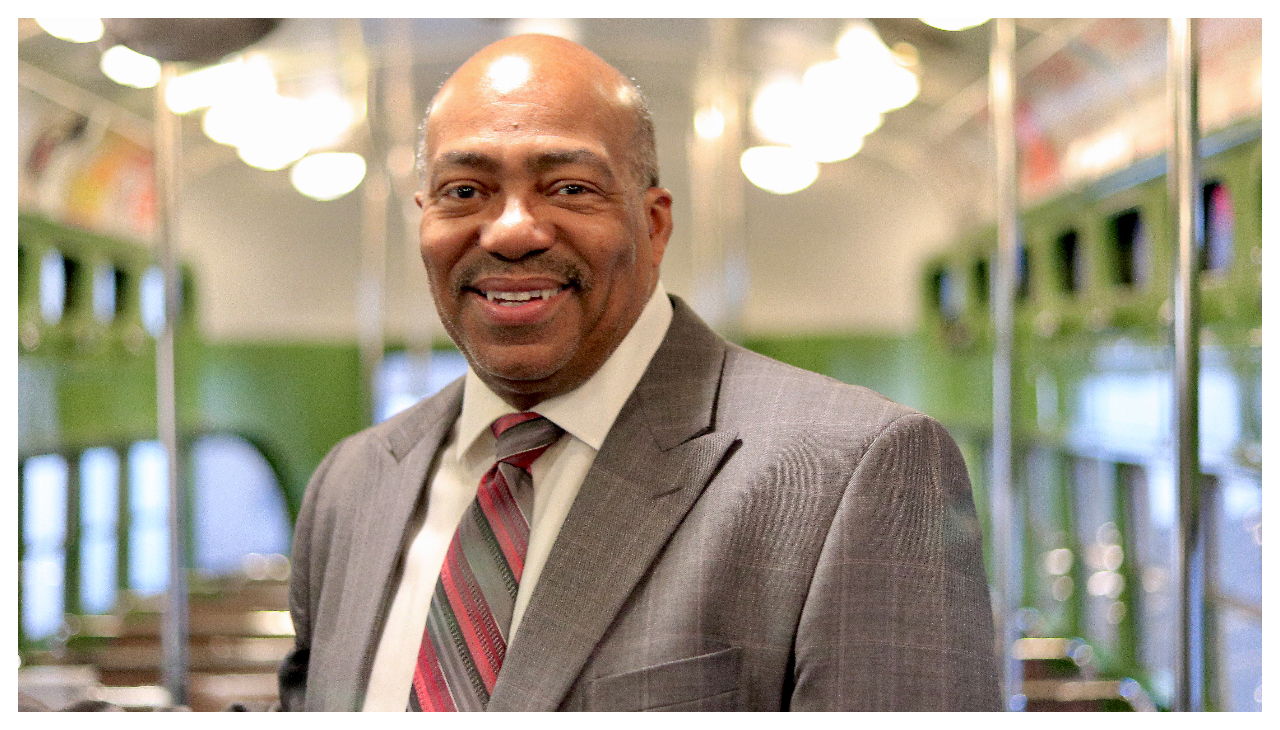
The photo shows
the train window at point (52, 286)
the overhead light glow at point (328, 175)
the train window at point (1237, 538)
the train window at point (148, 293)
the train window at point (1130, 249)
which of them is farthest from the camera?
the overhead light glow at point (328, 175)

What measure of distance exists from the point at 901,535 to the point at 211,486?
4719mm

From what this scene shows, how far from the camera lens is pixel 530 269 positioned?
94 centimetres

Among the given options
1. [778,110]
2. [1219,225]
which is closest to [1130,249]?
[1219,225]

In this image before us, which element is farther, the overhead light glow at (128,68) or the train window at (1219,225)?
the train window at (1219,225)

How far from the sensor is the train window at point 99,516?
12.9 ft

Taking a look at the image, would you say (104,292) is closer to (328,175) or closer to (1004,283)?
(328,175)

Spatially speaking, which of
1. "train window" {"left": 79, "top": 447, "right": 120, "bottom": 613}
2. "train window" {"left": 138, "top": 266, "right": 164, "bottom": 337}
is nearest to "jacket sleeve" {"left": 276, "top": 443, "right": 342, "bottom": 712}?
"train window" {"left": 79, "top": 447, "right": 120, "bottom": 613}

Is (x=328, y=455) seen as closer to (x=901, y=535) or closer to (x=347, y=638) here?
(x=347, y=638)

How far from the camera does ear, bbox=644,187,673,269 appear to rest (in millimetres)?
1009

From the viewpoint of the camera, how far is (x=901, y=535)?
894 mm

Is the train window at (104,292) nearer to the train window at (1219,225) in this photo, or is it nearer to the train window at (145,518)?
the train window at (145,518)

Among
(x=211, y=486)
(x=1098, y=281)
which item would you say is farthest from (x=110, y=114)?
(x=1098, y=281)

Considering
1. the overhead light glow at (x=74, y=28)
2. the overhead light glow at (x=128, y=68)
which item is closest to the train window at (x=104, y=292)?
the overhead light glow at (x=128, y=68)

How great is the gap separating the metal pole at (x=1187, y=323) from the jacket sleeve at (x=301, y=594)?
1027 millimetres
